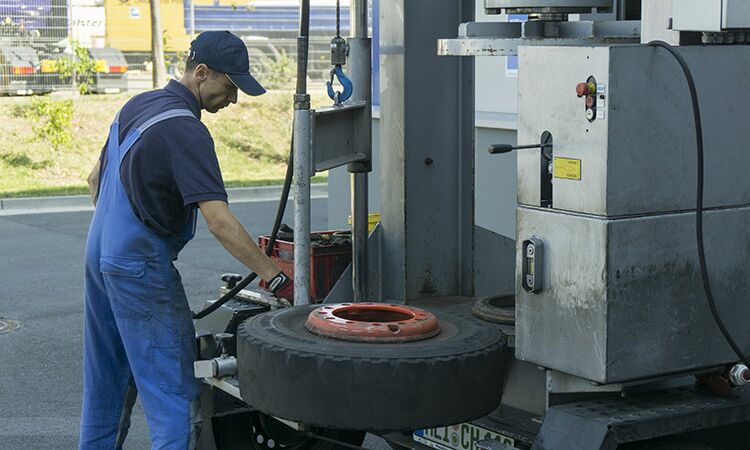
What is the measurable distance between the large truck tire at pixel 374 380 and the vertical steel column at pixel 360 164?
4.08 feet

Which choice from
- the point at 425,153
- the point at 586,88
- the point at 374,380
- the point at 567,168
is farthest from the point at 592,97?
the point at 425,153

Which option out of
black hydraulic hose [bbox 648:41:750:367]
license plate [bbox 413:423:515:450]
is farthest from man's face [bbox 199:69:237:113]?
black hydraulic hose [bbox 648:41:750:367]

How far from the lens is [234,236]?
4.47m

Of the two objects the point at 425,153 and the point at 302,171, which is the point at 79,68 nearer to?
the point at 425,153

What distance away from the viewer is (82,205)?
15.9m

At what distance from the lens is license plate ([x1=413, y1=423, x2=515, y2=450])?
4.08 m

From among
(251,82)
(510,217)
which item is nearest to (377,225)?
(251,82)

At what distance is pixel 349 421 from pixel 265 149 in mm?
17438

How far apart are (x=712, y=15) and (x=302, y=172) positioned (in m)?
1.68

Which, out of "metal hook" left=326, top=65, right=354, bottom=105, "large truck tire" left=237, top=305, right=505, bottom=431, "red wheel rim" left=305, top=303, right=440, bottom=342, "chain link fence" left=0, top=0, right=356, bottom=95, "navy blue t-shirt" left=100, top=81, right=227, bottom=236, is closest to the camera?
"large truck tire" left=237, top=305, right=505, bottom=431

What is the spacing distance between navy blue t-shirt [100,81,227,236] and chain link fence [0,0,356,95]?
16932 millimetres

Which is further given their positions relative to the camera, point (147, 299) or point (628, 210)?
point (147, 299)

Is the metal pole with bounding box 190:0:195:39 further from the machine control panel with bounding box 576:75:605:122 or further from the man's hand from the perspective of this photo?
the machine control panel with bounding box 576:75:605:122

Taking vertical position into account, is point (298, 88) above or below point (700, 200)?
above
